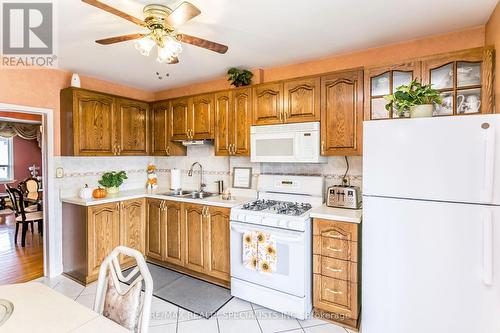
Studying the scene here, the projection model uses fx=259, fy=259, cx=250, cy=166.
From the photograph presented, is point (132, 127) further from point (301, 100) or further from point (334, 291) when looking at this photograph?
point (334, 291)

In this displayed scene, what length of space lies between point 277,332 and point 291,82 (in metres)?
2.35

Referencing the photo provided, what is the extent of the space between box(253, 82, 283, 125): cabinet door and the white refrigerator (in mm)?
1062

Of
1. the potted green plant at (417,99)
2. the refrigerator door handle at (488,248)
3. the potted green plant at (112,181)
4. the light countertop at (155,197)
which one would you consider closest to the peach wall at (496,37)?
the potted green plant at (417,99)

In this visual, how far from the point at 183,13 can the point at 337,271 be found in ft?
7.37

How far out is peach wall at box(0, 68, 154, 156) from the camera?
2.75m

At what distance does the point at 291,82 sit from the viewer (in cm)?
273

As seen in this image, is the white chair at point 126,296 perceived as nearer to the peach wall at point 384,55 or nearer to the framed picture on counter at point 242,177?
the framed picture on counter at point 242,177

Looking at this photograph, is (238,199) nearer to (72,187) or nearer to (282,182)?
(282,182)

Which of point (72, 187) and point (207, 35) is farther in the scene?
point (72, 187)

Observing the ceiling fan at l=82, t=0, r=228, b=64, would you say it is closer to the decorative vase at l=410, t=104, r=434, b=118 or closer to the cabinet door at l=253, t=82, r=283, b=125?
the cabinet door at l=253, t=82, r=283, b=125

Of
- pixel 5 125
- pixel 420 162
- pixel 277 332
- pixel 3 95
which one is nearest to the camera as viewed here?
pixel 420 162

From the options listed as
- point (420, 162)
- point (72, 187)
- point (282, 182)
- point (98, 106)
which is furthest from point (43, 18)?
point (420, 162)

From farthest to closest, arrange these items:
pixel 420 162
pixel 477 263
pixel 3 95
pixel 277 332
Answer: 1. pixel 3 95
2. pixel 277 332
3. pixel 420 162
4. pixel 477 263

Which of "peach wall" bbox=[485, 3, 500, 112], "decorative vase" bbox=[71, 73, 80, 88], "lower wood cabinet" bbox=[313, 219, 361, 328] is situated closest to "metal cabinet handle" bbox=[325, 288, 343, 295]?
"lower wood cabinet" bbox=[313, 219, 361, 328]
